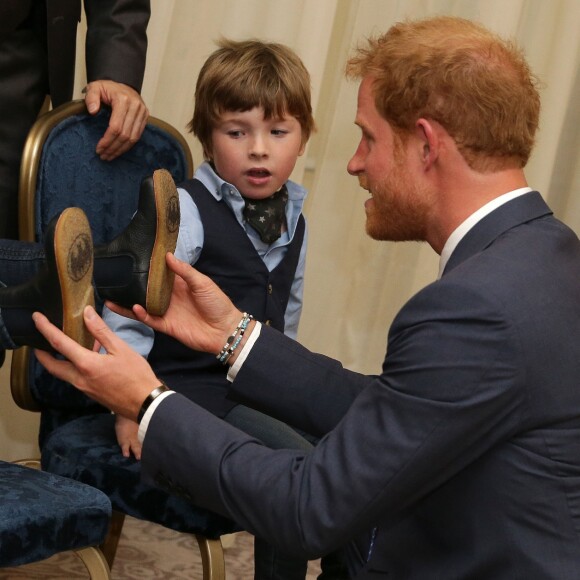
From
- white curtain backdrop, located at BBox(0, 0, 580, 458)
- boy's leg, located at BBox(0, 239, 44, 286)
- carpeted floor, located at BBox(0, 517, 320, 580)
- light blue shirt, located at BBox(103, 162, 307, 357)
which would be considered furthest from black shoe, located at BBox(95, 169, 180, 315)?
white curtain backdrop, located at BBox(0, 0, 580, 458)

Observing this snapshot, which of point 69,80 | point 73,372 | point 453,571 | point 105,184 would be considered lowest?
point 453,571

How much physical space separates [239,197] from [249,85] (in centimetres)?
23

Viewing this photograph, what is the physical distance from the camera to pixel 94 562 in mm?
1609

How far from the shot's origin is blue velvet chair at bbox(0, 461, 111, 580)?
1.45 metres

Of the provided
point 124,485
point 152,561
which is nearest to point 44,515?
point 124,485

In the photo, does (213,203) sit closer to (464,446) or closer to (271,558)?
(271,558)

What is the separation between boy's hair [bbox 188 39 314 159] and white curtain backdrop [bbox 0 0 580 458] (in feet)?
2.40

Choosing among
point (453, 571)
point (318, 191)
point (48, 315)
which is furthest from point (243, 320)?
point (318, 191)

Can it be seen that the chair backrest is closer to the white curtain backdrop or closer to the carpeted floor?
the carpeted floor

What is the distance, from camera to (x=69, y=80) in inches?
85.3

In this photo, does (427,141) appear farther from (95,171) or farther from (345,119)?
(345,119)

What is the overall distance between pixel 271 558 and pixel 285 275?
0.61 meters

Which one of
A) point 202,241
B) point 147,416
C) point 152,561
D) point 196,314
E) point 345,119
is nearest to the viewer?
point 147,416

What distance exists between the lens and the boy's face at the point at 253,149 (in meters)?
2.05
